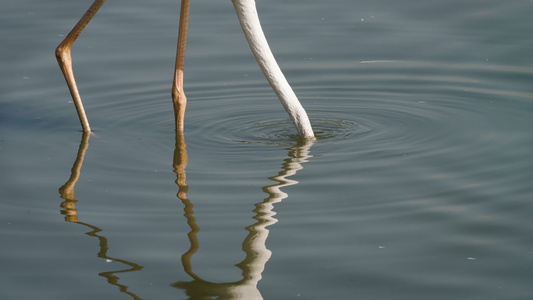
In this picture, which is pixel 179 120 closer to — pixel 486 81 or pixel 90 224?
pixel 90 224

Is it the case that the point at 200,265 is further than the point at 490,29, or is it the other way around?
the point at 490,29

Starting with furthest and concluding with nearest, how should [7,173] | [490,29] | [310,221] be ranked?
[490,29] → [7,173] → [310,221]

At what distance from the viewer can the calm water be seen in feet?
15.5

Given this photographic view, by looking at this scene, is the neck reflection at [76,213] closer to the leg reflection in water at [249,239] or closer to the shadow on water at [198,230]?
the shadow on water at [198,230]

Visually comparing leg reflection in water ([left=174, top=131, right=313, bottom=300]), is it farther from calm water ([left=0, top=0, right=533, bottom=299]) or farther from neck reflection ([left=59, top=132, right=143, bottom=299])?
neck reflection ([left=59, top=132, right=143, bottom=299])

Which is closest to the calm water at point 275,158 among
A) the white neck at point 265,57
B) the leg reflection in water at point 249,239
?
the leg reflection in water at point 249,239

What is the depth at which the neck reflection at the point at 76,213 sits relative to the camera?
4.71m

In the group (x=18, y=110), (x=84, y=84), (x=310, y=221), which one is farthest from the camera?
(x=84, y=84)

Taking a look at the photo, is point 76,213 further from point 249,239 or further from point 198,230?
point 249,239

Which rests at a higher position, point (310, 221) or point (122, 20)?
point (122, 20)

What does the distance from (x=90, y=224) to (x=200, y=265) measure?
36.0 inches

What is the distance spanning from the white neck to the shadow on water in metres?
0.25

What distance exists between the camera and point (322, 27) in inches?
382

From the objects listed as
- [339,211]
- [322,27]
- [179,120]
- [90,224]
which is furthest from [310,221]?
[322,27]
